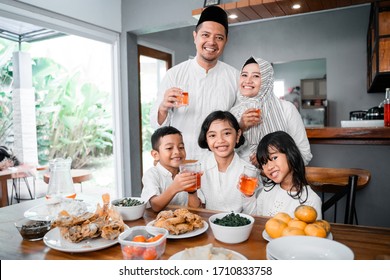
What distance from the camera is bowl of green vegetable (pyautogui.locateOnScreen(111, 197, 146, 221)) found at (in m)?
1.17

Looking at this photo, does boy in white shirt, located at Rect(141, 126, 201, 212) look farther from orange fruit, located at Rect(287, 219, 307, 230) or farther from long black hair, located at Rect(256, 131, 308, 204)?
orange fruit, located at Rect(287, 219, 307, 230)

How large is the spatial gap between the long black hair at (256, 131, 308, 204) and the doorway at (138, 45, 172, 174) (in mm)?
2725

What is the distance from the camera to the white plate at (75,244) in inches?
35.8

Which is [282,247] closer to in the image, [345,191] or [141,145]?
[345,191]

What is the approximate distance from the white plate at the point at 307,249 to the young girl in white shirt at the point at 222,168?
0.64m

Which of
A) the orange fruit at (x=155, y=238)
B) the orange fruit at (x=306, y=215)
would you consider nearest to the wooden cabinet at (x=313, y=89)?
the orange fruit at (x=306, y=215)

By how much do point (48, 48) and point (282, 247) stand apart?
9.57ft

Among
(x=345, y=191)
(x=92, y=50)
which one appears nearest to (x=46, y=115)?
(x=92, y=50)

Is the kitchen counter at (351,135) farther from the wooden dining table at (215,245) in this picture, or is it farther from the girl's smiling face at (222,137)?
the wooden dining table at (215,245)

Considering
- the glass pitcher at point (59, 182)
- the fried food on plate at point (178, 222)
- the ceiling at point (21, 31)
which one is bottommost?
the fried food on plate at point (178, 222)

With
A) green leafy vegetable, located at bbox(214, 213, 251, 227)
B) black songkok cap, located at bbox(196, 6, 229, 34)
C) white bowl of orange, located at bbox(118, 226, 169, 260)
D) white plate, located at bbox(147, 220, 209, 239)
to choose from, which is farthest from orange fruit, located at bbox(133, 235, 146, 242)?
black songkok cap, located at bbox(196, 6, 229, 34)

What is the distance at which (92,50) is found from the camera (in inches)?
135

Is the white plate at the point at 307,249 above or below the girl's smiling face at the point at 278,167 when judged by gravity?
below
